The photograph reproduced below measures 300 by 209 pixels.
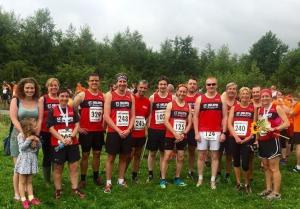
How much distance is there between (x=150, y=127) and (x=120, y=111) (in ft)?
3.48

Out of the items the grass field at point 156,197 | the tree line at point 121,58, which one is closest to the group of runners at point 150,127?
the grass field at point 156,197

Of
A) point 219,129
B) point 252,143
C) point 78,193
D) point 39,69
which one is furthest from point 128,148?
point 39,69

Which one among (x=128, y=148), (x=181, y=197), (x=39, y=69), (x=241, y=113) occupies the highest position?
(x=39, y=69)

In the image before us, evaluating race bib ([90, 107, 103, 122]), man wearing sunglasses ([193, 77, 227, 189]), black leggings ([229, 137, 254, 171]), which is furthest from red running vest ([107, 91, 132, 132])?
black leggings ([229, 137, 254, 171])

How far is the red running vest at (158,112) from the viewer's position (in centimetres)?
894

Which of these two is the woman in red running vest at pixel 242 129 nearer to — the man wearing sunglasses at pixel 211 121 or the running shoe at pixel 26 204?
the man wearing sunglasses at pixel 211 121

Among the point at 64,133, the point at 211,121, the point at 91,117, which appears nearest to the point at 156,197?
the point at 211,121

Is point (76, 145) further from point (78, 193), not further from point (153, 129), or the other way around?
point (153, 129)

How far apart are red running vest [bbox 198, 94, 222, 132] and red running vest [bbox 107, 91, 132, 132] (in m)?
1.54

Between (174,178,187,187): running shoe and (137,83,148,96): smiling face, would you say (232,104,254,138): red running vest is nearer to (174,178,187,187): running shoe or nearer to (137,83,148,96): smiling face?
(174,178,187,187): running shoe

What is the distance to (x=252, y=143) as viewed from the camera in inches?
325

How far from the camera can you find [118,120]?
26.9ft

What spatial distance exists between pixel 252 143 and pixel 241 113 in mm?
634

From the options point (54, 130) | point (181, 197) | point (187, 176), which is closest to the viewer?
point (54, 130)
